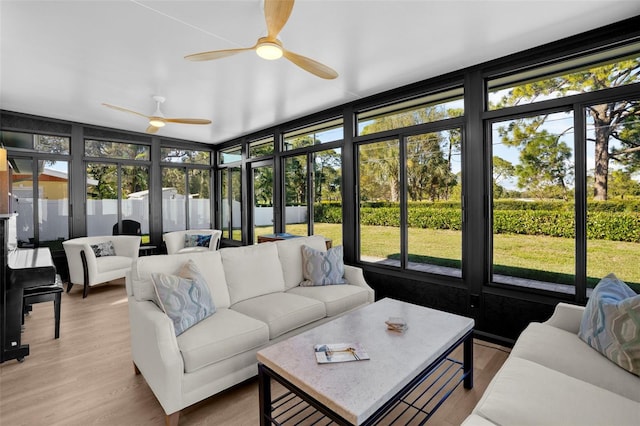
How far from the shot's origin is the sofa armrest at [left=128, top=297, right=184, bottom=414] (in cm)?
180

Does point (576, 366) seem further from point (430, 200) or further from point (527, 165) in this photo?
point (430, 200)

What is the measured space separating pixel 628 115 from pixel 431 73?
68.0 inches

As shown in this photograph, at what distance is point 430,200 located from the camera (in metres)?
3.72

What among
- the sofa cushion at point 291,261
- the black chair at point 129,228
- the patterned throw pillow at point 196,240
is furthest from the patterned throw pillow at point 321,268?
the black chair at point 129,228

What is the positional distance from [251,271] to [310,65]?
1.89 m

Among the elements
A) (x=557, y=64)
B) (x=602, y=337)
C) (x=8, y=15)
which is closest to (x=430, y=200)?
(x=557, y=64)

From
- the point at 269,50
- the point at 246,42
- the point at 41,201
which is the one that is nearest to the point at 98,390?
the point at 269,50

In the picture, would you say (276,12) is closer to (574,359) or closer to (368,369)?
(368,369)

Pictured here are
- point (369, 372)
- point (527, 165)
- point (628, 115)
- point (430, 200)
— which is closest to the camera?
point (369, 372)

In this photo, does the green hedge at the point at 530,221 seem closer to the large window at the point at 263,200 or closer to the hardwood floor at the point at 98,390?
the hardwood floor at the point at 98,390

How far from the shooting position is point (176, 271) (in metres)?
2.50

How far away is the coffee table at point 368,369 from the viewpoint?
54.8 inches

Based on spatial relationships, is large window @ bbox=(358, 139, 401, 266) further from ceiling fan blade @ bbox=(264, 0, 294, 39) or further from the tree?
ceiling fan blade @ bbox=(264, 0, 294, 39)

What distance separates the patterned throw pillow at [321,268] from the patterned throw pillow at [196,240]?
340cm
